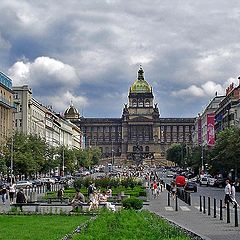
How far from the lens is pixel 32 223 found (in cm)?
2984

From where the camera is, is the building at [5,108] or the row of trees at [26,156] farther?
the building at [5,108]

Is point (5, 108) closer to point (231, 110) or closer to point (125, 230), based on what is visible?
point (231, 110)

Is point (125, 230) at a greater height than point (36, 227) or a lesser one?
greater

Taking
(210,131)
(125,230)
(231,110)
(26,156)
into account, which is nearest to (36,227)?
(125,230)

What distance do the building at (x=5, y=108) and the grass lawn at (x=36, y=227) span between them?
86424 millimetres

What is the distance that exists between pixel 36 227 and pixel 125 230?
6.68 meters

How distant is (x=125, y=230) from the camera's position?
Answer: 21625mm

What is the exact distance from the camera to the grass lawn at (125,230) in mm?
18953

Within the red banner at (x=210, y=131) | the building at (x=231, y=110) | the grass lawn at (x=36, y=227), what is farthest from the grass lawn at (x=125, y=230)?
the red banner at (x=210, y=131)

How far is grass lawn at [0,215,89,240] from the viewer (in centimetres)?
2359

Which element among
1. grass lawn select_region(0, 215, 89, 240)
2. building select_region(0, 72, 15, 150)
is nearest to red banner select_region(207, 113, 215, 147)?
building select_region(0, 72, 15, 150)

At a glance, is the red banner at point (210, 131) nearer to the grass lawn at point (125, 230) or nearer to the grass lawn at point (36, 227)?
the grass lawn at point (36, 227)

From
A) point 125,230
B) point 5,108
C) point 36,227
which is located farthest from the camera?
point 5,108

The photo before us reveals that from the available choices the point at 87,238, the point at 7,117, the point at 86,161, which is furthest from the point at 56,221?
the point at 86,161
